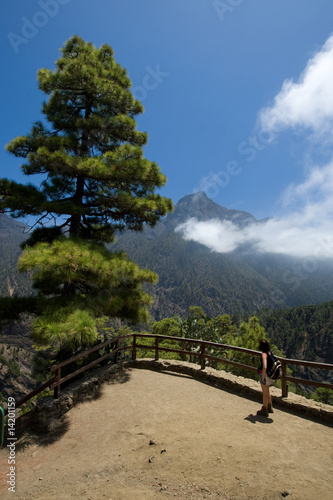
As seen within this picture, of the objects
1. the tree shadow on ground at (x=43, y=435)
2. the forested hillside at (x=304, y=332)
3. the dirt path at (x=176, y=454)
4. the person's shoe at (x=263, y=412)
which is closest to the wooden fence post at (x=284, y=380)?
the dirt path at (x=176, y=454)

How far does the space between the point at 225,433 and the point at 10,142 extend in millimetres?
8439

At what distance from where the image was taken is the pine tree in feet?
17.6

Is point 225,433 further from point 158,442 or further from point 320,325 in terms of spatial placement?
point 320,325

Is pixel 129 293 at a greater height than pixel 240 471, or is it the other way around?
pixel 129 293

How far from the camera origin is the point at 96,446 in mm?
4516

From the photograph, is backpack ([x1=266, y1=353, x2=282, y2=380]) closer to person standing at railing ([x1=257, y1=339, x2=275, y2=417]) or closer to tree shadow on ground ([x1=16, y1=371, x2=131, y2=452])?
person standing at railing ([x1=257, y1=339, x2=275, y2=417])

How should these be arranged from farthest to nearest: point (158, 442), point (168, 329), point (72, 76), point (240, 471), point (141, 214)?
point (168, 329) → point (141, 214) → point (72, 76) → point (158, 442) → point (240, 471)

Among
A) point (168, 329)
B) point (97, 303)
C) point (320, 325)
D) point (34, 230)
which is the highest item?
point (34, 230)

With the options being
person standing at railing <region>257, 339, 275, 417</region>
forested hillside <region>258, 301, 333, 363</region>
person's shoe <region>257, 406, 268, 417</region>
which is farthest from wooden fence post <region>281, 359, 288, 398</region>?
forested hillside <region>258, 301, 333, 363</region>

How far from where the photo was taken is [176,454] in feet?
12.8

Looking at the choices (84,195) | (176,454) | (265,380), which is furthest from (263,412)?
(84,195)

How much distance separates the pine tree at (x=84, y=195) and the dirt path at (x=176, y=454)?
1766 millimetres

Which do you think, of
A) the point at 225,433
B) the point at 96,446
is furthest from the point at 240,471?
the point at 96,446

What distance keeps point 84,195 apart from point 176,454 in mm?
6775
